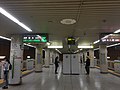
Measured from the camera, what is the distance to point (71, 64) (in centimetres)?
1491

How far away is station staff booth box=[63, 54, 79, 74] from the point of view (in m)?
14.7

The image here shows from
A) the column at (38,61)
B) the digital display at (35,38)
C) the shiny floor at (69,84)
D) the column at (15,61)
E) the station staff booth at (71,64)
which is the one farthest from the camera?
the column at (38,61)

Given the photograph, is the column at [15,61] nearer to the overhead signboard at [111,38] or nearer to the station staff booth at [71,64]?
the overhead signboard at [111,38]

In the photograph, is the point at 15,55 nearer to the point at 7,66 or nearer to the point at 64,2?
the point at 7,66

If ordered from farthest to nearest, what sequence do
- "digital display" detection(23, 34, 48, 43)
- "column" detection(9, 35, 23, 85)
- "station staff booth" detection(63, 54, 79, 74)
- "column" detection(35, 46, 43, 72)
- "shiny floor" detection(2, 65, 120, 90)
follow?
"column" detection(35, 46, 43, 72), "station staff booth" detection(63, 54, 79, 74), "column" detection(9, 35, 23, 85), "digital display" detection(23, 34, 48, 43), "shiny floor" detection(2, 65, 120, 90)

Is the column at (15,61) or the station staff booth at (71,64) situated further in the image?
the station staff booth at (71,64)

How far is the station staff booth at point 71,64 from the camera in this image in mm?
14742

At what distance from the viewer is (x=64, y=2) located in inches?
163

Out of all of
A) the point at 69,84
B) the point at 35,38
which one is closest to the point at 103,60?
the point at 69,84

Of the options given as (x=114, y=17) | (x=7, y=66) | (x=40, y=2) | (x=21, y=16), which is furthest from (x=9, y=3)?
(x=7, y=66)

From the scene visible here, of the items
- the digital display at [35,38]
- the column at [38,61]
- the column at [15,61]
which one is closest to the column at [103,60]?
the column at [38,61]

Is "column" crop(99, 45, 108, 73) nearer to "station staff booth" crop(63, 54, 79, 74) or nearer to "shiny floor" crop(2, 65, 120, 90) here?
"station staff booth" crop(63, 54, 79, 74)

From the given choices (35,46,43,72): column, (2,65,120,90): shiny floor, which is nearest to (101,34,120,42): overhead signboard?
(2,65,120,90): shiny floor

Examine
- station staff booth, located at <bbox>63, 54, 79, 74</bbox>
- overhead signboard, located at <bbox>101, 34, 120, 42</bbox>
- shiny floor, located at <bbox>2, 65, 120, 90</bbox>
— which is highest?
overhead signboard, located at <bbox>101, 34, 120, 42</bbox>
